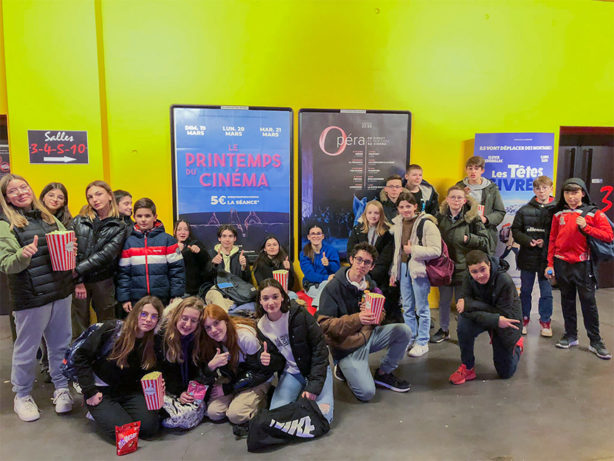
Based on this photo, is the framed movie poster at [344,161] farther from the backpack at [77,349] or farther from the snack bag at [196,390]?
the backpack at [77,349]

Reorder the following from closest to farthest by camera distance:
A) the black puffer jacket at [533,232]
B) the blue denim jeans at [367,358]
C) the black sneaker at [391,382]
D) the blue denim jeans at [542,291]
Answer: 1. the blue denim jeans at [367,358]
2. the black sneaker at [391,382]
3. the black puffer jacket at [533,232]
4. the blue denim jeans at [542,291]

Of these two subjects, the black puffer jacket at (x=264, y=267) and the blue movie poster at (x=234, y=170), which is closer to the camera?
the black puffer jacket at (x=264, y=267)

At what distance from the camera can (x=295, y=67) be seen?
201 inches

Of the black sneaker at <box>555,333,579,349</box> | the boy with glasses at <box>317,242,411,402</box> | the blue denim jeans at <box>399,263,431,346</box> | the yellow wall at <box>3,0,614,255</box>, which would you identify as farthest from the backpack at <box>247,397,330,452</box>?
the yellow wall at <box>3,0,614,255</box>

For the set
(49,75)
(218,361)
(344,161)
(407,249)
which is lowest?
(218,361)

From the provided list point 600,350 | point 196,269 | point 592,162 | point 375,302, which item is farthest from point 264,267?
point 592,162

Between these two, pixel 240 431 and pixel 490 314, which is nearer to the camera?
pixel 240 431

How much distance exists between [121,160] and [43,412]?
2.62m

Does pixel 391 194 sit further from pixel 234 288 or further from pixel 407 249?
pixel 234 288

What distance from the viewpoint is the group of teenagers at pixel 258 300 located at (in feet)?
10.1

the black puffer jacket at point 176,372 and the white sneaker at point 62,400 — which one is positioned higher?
the black puffer jacket at point 176,372

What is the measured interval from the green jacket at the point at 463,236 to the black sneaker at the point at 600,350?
4.28ft

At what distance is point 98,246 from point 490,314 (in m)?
3.24

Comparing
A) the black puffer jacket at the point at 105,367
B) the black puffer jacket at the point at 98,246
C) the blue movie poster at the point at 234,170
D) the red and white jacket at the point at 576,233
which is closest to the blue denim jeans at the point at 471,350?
the red and white jacket at the point at 576,233
